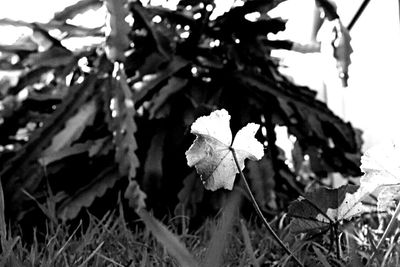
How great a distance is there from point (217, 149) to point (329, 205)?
0.40ft

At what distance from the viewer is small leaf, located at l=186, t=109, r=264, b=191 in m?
0.54

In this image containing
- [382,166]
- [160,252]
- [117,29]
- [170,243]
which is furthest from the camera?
[117,29]

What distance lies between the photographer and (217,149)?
554 millimetres

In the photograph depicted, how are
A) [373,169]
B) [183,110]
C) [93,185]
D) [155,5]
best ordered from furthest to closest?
[155,5]
[183,110]
[93,185]
[373,169]

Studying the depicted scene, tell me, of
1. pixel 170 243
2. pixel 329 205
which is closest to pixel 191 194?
pixel 329 205

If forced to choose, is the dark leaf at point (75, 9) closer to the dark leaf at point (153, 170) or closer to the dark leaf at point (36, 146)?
the dark leaf at point (36, 146)

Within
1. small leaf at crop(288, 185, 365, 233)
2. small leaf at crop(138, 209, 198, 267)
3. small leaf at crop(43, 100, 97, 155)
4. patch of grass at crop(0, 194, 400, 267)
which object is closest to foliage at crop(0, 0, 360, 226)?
small leaf at crop(43, 100, 97, 155)

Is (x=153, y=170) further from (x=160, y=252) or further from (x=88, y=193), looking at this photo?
(x=160, y=252)

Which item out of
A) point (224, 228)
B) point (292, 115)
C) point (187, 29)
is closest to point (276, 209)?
point (292, 115)

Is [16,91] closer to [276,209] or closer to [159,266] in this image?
[276,209]

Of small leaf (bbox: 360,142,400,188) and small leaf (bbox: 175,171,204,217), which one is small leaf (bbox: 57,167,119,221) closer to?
small leaf (bbox: 175,171,204,217)

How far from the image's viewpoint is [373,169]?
547 millimetres

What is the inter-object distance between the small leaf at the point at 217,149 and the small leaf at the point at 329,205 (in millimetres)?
70

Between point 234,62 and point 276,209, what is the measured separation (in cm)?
38
